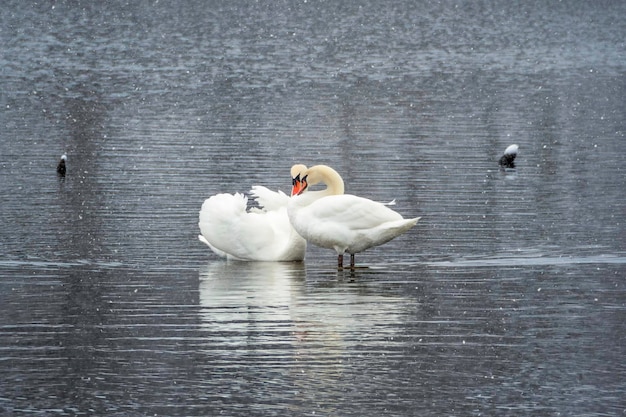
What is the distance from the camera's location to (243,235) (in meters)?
15.7

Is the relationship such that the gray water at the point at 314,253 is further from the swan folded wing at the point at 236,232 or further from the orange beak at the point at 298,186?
the orange beak at the point at 298,186

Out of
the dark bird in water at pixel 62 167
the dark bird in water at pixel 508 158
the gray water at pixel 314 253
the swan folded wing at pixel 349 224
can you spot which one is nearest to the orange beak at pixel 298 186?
the swan folded wing at pixel 349 224

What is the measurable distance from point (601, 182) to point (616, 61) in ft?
102

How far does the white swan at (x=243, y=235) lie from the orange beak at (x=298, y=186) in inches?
17.2

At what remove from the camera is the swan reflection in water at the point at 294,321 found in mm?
10648

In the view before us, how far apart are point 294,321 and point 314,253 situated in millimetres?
4434

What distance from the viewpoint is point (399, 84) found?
41125 millimetres

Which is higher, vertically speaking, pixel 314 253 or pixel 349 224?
pixel 349 224

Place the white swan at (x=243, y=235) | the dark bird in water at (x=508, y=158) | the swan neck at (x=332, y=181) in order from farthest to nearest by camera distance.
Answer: the dark bird in water at (x=508, y=158)
the swan neck at (x=332, y=181)
the white swan at (x=243, y=235)

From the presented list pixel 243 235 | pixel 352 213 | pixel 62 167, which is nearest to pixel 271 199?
pixel 243 235

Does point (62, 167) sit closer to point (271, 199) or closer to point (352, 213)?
point (271, 199)

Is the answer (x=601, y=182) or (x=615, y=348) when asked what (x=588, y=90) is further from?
(x=615, y=348)

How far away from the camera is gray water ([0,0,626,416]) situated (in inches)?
400

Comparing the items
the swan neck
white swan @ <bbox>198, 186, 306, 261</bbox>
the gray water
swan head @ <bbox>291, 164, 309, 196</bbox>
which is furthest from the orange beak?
the gray water
